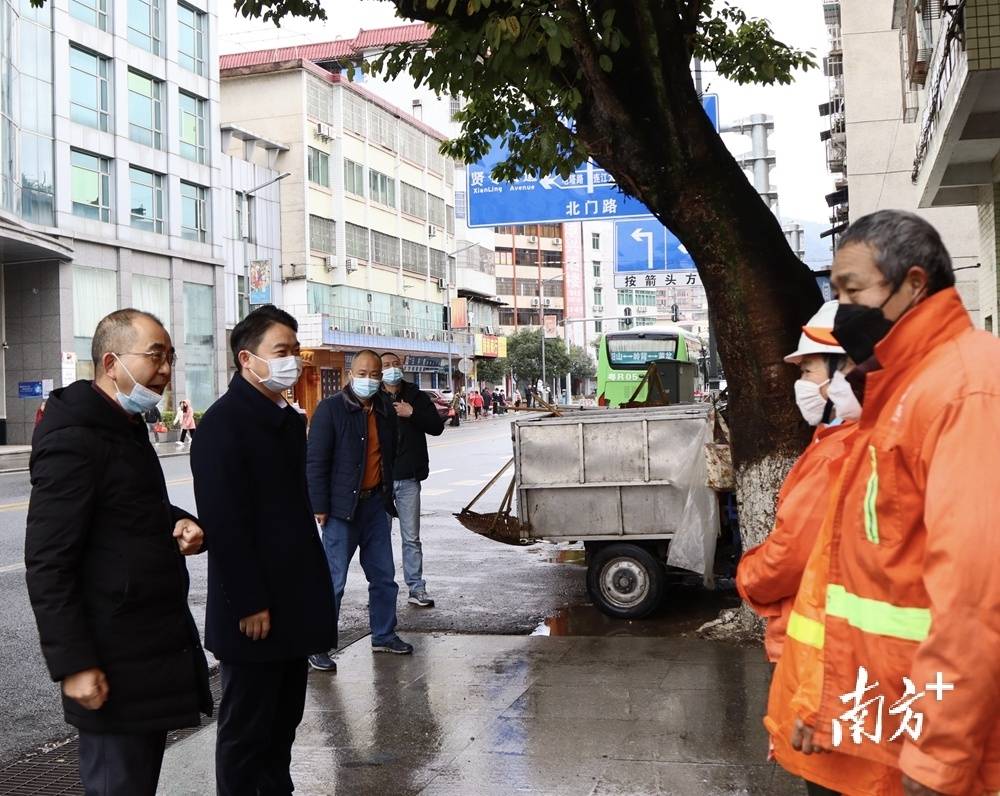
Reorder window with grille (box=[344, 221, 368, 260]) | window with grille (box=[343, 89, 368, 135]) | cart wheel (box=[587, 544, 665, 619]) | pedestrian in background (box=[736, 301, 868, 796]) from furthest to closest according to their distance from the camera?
window with grille (box=[343, 89, 368, 135]), window with grille (box=[344, 221, 368, 260]), cart wheel (box=[587, 544, 665, 619]), pedestrian in background (box=[736, 301, 868, 796])

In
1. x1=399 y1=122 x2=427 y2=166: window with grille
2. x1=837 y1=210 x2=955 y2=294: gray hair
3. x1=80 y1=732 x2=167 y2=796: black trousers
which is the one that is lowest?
x1=80 y1=732 x2=167 y2=796: black trousers

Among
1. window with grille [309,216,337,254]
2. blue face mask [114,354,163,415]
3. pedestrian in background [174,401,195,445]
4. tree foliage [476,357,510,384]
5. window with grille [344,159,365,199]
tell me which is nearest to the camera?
blue face mask [114,354,163,415]

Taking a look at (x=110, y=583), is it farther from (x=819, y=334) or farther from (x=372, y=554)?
(x=372, y=554)

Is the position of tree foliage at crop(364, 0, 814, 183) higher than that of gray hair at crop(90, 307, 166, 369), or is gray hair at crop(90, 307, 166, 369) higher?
tree foliage at crop(364, 0, 814, 183)

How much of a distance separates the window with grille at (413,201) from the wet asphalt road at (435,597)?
1882 inches

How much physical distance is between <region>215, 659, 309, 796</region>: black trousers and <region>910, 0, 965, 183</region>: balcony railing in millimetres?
7383

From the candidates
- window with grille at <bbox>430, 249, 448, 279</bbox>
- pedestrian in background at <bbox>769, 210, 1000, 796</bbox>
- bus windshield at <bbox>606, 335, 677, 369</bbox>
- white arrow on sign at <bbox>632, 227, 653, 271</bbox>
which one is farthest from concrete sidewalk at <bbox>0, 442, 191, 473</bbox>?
window with grille at <bbox>430, 249, 448, 279</bbox>

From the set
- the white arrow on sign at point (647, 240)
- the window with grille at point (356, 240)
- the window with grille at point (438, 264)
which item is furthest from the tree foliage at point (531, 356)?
the white arrow on sign at point (647, 240)

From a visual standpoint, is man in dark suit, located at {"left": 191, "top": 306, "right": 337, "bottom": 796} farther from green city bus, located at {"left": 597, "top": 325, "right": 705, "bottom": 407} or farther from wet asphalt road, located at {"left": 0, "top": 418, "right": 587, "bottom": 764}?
green city bus, located at {"left": 597, "top": 325, "right": 705, "bottom": 407}

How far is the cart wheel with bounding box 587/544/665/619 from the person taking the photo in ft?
26.1

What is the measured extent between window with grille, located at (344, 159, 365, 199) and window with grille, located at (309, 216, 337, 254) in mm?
2389

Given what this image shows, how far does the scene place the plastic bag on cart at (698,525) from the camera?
24.5ft

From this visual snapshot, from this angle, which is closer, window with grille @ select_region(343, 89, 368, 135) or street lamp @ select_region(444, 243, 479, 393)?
window with grille @ select_region(343, 89, 368, 135)

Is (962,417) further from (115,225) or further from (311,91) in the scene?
(311,91)
